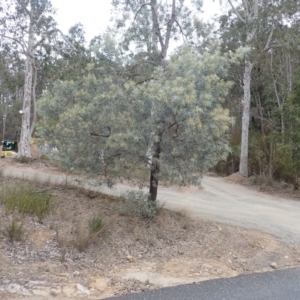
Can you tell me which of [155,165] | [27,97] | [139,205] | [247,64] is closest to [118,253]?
[139,205]

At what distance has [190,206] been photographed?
10.2 meters

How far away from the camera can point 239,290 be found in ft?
17.3

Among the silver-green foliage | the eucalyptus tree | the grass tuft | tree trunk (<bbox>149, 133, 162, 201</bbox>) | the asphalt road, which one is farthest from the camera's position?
the eucalyptus tree

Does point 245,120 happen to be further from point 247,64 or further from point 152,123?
point 152,123

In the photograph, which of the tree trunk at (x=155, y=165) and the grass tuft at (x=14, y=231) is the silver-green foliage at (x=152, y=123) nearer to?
the tree trunk at (x=155, y=165)

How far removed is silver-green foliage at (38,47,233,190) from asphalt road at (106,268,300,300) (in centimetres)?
216

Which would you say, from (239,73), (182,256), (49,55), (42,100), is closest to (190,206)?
(182,256)

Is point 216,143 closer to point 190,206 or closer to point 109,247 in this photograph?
point 109,247

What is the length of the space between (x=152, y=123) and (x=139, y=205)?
1.99 m

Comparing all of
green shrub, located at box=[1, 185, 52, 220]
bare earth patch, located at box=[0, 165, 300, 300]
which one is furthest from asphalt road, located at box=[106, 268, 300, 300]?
green shrub, located at box=[1, 185, 52, 220]

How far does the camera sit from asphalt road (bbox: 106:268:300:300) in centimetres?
493

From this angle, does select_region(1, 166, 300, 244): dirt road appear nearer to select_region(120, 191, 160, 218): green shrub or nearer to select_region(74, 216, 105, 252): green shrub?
select_region(120, 191, 160, 218): green shrub

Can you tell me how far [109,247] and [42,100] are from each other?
3.60m

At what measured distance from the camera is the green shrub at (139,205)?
7641 millimetres
